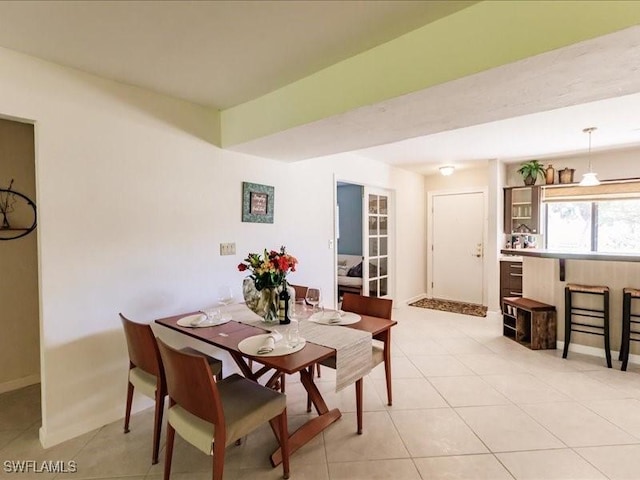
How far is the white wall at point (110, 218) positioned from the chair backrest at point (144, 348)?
409mm

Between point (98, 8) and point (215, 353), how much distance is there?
2535 mm

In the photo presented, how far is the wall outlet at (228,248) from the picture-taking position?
2.95 m

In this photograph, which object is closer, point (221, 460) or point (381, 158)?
point (221, 460)

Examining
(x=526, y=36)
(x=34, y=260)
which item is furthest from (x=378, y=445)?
(x=34, y=260)

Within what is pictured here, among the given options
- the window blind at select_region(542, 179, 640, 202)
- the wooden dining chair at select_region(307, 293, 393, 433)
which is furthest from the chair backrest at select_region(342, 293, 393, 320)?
the window blind at select_region(542, 179, 640, 202)

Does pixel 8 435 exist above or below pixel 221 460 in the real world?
below

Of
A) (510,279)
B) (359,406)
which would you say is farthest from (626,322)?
(359,406)

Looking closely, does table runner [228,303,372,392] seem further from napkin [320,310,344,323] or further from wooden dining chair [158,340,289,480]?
wooden dining chair [158,340,289,480]

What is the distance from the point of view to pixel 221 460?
1.45 m

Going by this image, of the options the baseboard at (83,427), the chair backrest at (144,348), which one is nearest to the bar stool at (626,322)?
the chair backrest at (144,348)

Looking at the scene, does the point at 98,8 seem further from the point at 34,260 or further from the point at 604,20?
the point at 34,260

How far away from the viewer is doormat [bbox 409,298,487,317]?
17.0 ft

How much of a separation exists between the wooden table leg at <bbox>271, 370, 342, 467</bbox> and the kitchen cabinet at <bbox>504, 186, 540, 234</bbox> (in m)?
4.27

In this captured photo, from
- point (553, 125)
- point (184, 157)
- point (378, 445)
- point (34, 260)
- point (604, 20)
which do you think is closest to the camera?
point (604, 20)
